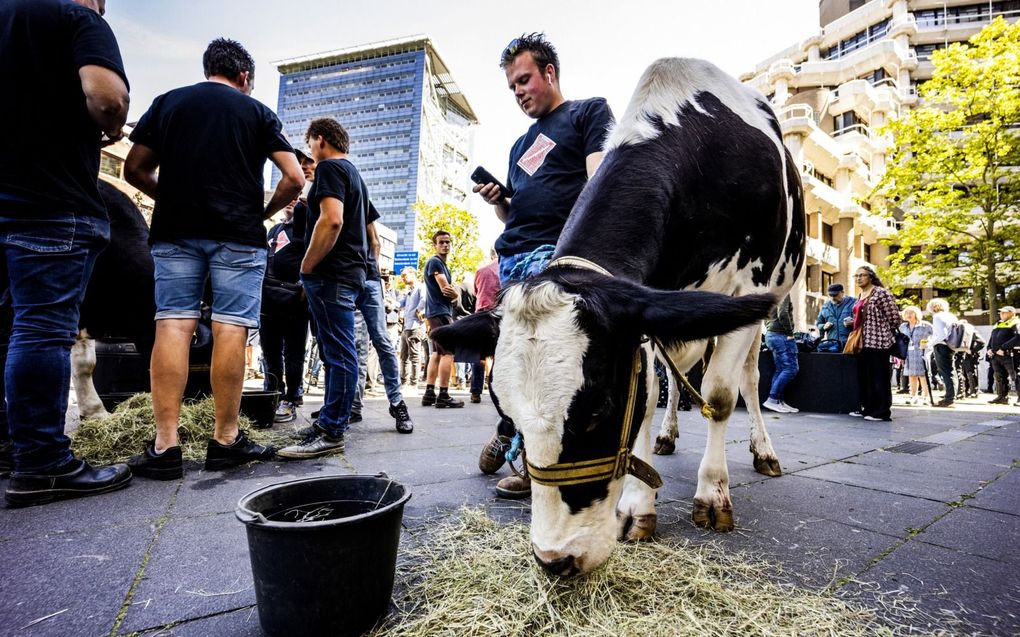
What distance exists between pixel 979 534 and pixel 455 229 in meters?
30.0

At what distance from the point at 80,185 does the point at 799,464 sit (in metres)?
5.12

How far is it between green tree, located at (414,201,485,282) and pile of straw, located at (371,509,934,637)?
93.3ft

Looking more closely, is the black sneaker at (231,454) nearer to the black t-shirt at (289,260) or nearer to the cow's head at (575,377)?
the black t-shirt at (289,260)

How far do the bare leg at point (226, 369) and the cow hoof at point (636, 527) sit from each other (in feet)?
7.97

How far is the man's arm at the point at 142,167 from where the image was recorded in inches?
132

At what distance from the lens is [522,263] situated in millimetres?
2945

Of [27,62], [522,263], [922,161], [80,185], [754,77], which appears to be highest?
[754,77]

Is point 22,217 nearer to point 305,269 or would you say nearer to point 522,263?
point 305,269

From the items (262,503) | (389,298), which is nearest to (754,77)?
(389,298)

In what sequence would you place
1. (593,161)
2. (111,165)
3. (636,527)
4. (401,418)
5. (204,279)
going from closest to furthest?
(636,527) < (593,161) < (204,279) < (401,418) < (111,165)

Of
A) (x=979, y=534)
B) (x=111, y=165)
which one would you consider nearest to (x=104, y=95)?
(x=979, y=534)

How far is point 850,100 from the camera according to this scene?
32.6 m

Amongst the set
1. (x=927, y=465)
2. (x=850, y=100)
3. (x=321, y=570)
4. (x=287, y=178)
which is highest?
(x=850, y=100)

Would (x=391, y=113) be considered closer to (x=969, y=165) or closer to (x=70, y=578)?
(x=969, y=165)
